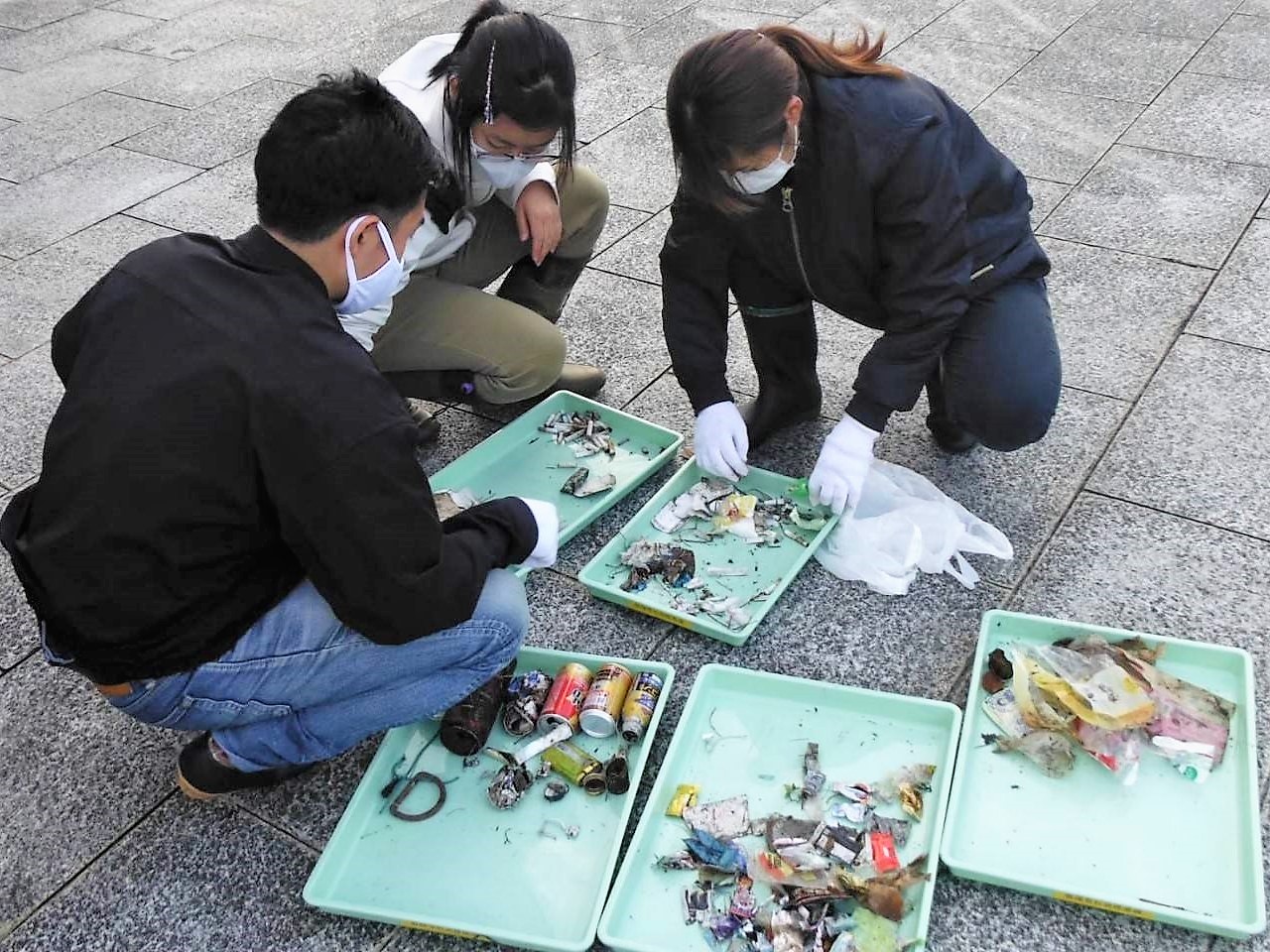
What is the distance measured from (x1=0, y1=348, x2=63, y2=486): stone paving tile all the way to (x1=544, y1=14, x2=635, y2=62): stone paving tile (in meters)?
3.52

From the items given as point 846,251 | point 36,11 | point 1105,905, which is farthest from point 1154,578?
point 36,11

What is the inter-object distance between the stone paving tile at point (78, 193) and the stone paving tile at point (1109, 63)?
424 cm

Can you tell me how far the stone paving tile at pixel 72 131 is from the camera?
17.8 ft

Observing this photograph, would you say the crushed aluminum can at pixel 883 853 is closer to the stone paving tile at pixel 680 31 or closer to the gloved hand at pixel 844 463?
the gloved hand at pixel 844 463

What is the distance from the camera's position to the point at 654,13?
6691mm

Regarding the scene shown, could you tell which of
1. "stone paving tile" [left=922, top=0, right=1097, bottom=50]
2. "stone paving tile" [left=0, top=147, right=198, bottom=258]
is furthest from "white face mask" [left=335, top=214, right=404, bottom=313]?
"stone paving tile" [left=922, top=0, right=1097, bottom=50]

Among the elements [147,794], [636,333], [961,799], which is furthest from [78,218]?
[961,799]

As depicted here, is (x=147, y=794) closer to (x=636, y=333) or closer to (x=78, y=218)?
(x=636, y=333)

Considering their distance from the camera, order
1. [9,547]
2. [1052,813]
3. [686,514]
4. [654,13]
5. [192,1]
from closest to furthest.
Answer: [9,547]
[1052,813]
[686,514]
[654,13]
[192,1]

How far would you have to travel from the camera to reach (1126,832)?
2152 millimetres

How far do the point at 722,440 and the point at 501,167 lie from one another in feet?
3.10

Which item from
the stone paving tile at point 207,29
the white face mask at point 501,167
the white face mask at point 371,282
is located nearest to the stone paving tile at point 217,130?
the stone paving tile at point 207,29

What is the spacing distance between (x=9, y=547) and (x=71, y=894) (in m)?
0.77

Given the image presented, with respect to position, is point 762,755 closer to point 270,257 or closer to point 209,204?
point 270,257
